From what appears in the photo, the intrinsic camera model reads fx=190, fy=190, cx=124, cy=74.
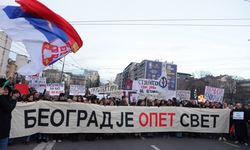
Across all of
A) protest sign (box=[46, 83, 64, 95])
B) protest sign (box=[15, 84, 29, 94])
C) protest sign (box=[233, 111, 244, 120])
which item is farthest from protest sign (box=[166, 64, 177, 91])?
protest sign (box=[15, 84, 29, 94])

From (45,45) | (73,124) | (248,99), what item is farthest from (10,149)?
(248,99)

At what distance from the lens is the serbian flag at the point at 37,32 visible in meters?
4.99

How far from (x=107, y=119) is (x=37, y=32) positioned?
4.60 meters

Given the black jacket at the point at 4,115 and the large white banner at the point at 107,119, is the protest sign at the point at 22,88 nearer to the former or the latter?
the large white banner at the point at 107,119

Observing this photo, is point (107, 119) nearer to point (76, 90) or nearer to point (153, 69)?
point (76, 90)

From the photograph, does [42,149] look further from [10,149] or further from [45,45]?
[45,45]

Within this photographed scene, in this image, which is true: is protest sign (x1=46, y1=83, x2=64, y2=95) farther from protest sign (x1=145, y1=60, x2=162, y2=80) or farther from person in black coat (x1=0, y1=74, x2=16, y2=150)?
protest sign (x1=145, y1=60, x2=162, y2=80)

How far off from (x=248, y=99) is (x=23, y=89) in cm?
7501

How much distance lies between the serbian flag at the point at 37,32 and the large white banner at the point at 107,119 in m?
2.59

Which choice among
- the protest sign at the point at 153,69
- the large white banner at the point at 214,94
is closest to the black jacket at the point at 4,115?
the large white banner at the point at 214,94

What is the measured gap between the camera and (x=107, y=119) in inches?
327

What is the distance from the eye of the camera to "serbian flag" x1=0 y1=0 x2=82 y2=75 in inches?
197

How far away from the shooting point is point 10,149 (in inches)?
238

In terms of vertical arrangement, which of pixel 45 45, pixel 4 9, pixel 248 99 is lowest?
pixel 248 99
